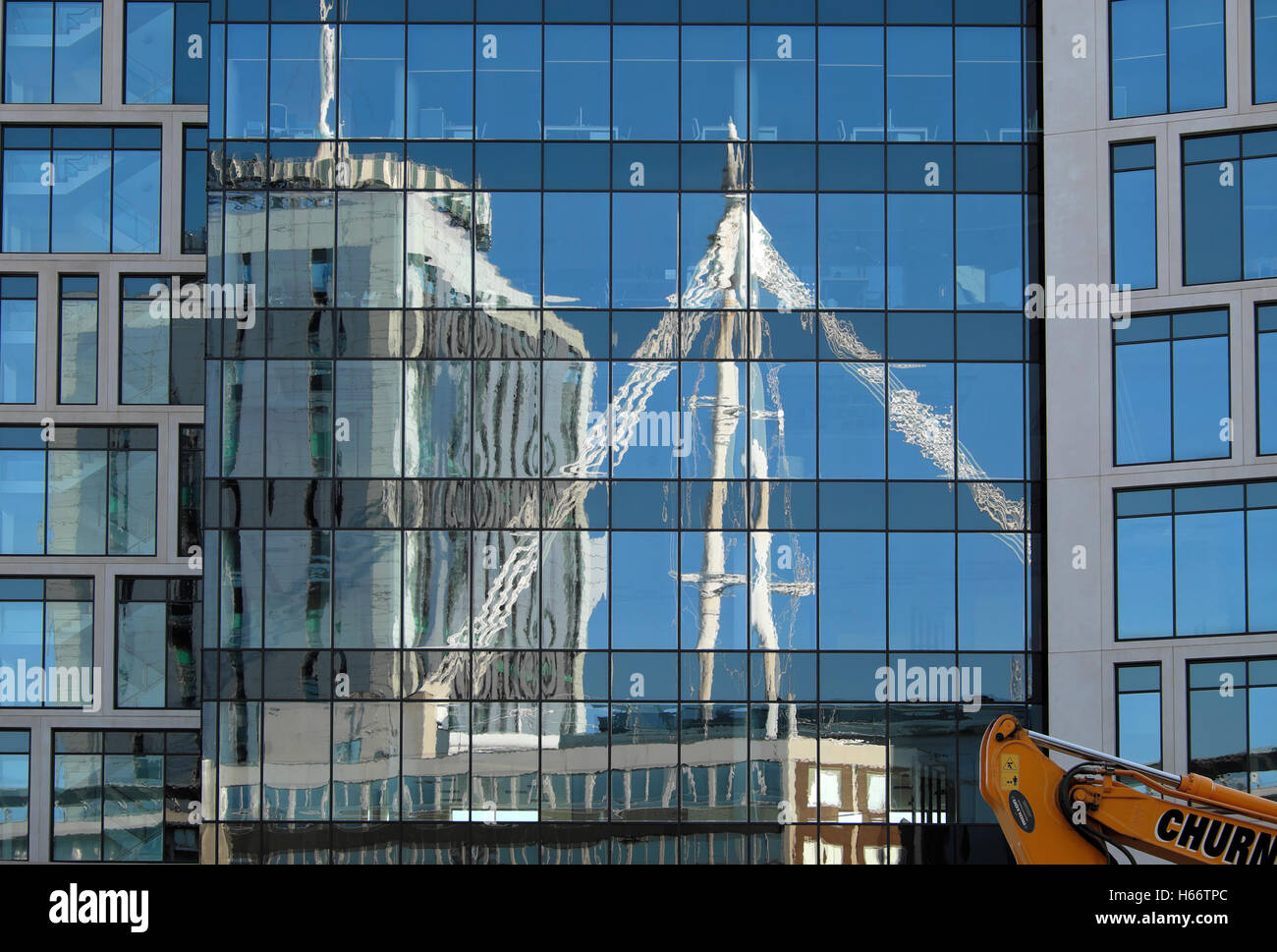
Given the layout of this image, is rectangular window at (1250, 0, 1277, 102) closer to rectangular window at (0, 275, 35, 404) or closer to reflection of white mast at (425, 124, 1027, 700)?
reflection of white mast at (425, 124, 1027, 700)

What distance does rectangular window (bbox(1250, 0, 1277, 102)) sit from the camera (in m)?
23.3

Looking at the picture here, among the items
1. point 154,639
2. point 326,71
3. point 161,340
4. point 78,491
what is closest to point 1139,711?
point 154,639

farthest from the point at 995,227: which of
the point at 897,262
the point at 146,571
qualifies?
the point at 146,571

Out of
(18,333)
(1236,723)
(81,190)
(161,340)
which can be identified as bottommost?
(1236,723)

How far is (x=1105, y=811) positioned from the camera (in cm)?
1706

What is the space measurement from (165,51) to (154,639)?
11.2 meters

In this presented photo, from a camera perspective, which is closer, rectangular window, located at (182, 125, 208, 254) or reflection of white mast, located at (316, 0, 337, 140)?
reflection of white mast, located at (316, 0, 337, 140)

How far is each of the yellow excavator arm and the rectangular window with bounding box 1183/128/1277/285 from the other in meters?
10.1

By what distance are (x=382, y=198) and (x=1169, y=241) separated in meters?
13.8

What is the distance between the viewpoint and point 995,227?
24344 mm

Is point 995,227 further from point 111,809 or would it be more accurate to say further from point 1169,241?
point 111,809

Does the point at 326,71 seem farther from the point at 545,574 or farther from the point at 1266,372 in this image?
the point at 1266,372

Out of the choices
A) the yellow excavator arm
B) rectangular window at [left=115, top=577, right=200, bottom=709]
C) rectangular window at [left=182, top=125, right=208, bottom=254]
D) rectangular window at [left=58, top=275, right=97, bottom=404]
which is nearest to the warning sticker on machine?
the yellow excavator arm

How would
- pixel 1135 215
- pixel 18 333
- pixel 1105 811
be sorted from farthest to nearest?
pixel 18 333, pixel 1135 215, pixel 1105 811
